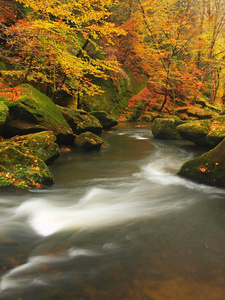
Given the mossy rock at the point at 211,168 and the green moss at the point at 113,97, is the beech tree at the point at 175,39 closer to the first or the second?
→ the green moss at the point at 113,97

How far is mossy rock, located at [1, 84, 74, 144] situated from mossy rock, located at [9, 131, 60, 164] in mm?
828

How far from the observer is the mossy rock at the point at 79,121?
9.77 metres

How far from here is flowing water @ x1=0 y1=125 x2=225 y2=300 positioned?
95.1 inches

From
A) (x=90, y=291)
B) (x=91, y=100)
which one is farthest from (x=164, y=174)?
(x=91, y=100)

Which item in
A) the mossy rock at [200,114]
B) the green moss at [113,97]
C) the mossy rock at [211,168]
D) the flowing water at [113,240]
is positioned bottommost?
the flowing water at [113,240]

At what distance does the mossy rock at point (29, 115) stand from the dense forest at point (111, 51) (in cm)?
157

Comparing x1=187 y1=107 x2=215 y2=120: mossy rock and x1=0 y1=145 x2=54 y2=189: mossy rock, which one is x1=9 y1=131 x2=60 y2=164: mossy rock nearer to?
→ x1=0 y1=145 x2=54 y2=189: mossy rock

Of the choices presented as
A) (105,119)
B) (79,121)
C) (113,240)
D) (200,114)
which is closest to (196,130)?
(79,121)

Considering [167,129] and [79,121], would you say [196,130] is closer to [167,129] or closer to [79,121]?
[167,129]

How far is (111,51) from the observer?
60.3 feet

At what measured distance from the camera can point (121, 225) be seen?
3906 mm

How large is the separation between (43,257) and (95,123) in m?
8.60

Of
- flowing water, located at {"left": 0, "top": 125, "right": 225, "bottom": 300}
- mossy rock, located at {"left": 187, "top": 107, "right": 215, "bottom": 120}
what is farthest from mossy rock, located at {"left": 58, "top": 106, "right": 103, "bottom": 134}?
mossy rock, located at {"left": 187, "top": 107, "right": 215, "bottom": 120}

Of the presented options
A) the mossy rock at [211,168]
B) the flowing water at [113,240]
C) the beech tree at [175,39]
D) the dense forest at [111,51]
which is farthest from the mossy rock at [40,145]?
the beech tree at [175,39]
